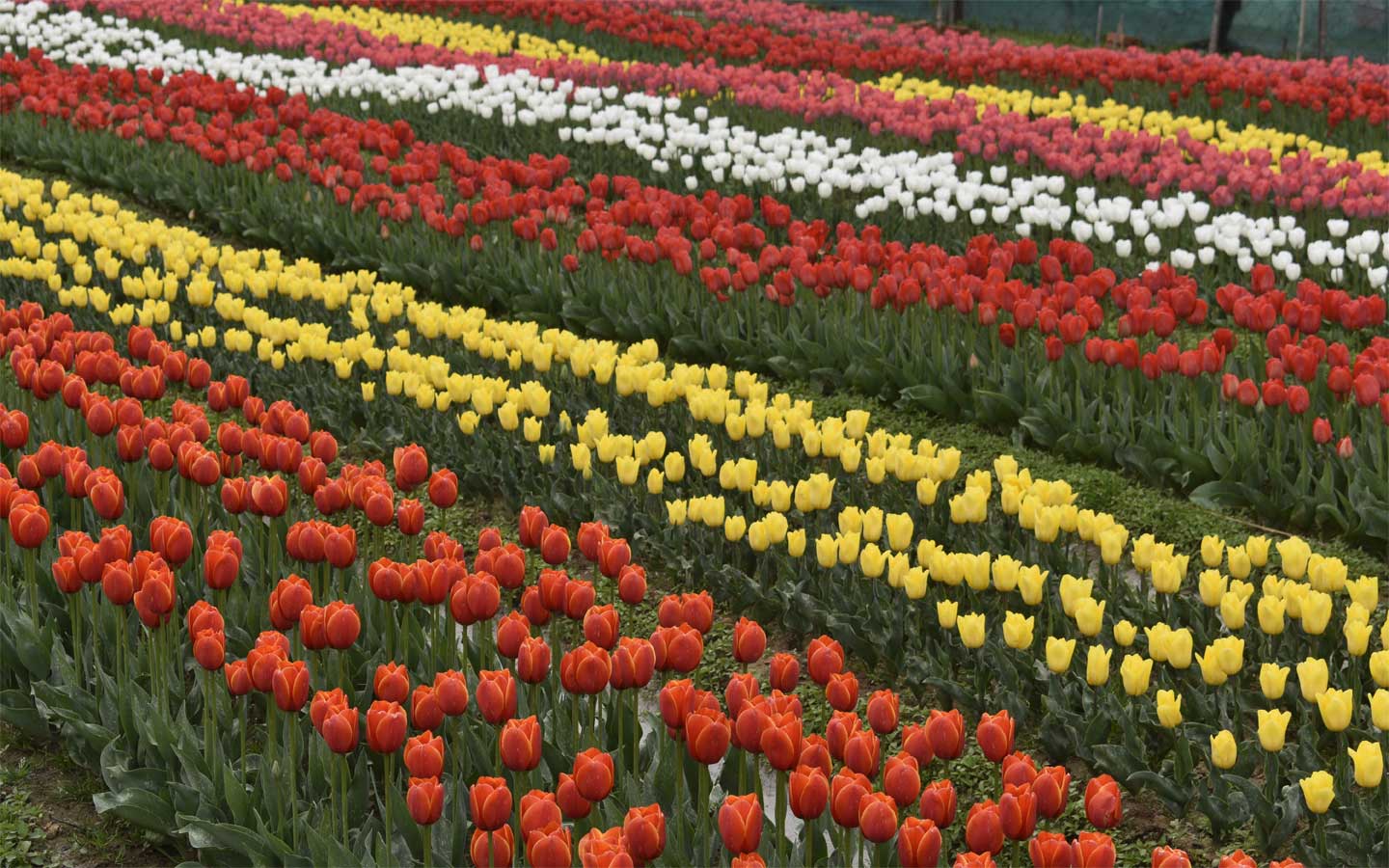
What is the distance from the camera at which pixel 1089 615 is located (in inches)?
167

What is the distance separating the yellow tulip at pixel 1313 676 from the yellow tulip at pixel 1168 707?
0.32m

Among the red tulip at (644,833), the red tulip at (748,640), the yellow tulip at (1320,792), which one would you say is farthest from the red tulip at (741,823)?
the yellow tulip at (1320,792)

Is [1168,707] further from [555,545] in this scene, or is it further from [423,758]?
[423,758]

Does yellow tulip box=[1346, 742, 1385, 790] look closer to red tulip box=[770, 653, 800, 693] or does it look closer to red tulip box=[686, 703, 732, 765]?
red tulip box=[770, 653, 800, 693]

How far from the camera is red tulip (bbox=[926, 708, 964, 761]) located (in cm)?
326

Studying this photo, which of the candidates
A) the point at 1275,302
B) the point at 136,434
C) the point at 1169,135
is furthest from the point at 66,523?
the point at 1169,135

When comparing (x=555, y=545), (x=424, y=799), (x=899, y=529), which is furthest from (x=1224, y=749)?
(x=424, y=799)

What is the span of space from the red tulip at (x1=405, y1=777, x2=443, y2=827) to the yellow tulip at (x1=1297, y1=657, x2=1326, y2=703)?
2258 millimetres

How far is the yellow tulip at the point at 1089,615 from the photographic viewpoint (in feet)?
13.9

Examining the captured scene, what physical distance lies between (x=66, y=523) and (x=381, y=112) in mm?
10507

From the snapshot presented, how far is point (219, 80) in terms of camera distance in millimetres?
16250

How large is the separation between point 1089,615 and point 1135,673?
339 millimetres

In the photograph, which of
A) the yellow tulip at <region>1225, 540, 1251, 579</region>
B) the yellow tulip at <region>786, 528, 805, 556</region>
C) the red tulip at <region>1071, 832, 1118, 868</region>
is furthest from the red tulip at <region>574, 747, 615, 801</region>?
the yellow tulip at <region>1225, 540, 1251, 579</region>

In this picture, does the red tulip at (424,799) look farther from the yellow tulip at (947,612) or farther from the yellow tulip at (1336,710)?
the yellow tulip at (1336,710)
